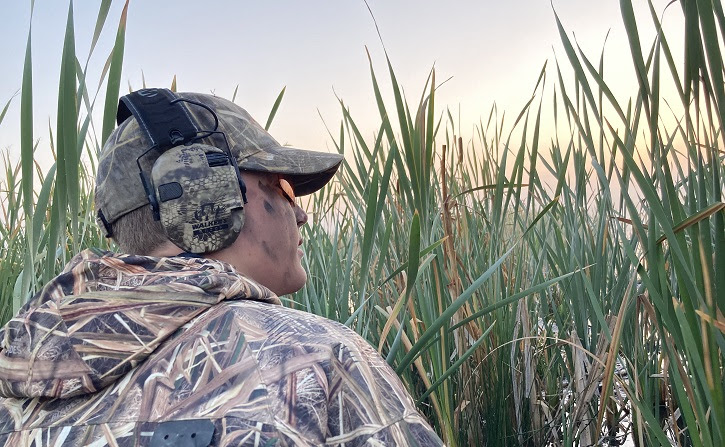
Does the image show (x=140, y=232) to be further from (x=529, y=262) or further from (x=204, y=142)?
(x=529, y=262)

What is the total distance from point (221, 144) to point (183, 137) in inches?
3.0

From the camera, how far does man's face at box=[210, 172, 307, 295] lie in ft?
3.87

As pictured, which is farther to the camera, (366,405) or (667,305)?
(667,305)

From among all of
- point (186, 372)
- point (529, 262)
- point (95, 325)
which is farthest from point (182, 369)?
point (529, 262)

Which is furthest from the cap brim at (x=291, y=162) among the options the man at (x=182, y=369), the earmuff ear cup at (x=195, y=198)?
the man at (x=182, y=369)

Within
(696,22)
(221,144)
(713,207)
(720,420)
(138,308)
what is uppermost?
(696,22)

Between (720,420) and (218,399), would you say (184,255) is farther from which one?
(720,420)

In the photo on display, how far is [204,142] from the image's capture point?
1.18 meters

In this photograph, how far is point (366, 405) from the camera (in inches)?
33.6

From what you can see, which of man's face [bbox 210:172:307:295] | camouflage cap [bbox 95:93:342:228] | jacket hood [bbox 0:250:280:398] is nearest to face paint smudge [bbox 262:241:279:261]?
man's face [bbox 210:172:307:295]

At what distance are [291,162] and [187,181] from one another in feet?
0.69

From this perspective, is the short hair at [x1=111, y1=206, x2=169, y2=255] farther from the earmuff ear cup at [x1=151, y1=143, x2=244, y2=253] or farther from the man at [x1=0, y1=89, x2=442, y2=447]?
the man at [x1=0, y1=89, x2=442, y2=447]

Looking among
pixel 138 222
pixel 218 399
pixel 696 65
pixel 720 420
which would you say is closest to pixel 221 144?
pixel 138 222

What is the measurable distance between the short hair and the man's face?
0.10m
